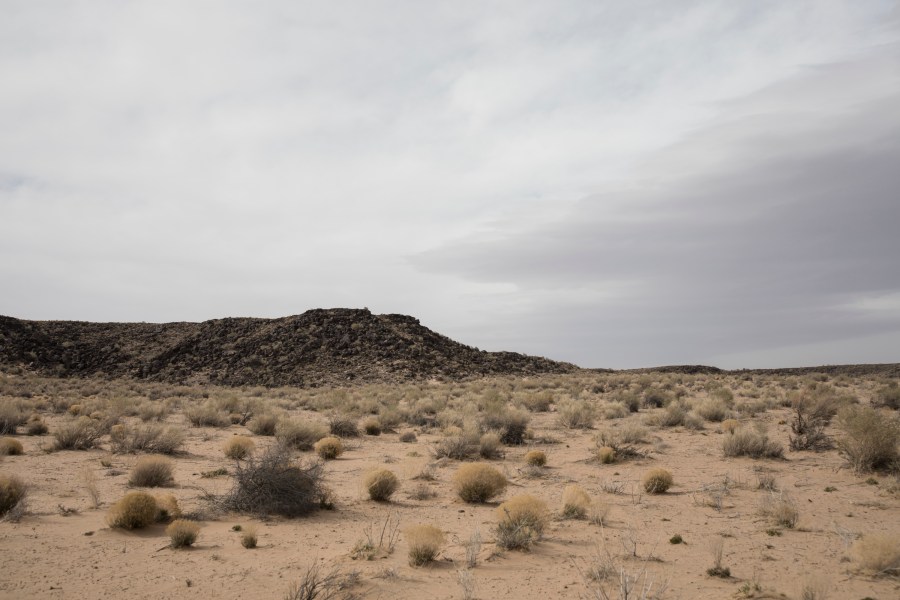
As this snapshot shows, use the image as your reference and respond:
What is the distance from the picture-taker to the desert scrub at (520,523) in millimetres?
7906

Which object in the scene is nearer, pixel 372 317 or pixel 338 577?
pixel 338 577

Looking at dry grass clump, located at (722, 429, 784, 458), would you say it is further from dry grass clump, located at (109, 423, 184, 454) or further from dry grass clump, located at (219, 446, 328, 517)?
dry grass clump, located at (109, 423, 184, 454)

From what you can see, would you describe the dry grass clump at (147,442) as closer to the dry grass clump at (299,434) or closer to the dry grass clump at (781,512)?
the dry grass clump at (299,434)

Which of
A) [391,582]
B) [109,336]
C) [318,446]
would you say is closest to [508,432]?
[318,446]

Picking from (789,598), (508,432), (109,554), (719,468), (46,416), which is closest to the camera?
(789,598)

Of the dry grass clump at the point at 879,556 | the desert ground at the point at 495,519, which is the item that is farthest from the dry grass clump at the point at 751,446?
the dry grass clump at the point at 879,556

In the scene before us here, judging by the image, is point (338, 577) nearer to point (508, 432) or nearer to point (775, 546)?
point (775, 546)

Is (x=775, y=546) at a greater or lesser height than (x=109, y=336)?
lesser

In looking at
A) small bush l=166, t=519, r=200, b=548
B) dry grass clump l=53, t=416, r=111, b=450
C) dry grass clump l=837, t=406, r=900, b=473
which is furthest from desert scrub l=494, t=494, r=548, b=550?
dry grass clump l=53, t=416, r=111, b=450

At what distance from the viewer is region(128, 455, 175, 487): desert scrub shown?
11.4 meters

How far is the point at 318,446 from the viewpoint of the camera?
15352mm

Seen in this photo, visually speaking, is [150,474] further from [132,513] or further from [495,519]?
[495,519]

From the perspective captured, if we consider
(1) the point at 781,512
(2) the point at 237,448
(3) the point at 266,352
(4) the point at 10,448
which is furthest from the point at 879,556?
(3) the point at 266,352

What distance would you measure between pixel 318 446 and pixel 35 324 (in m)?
63.6
